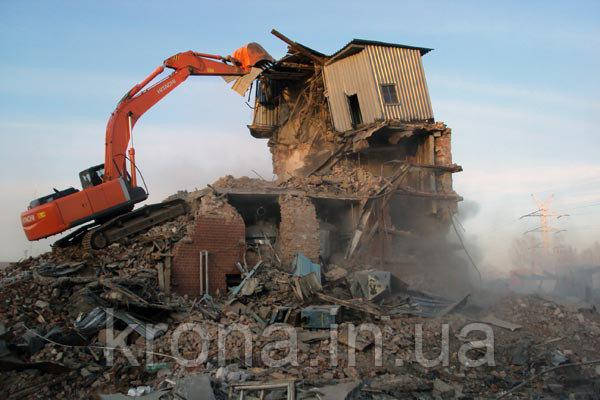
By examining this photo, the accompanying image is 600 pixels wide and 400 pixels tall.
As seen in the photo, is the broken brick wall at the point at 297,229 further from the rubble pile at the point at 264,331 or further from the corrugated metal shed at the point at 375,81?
the corrugated metal shed at the point at 375,81

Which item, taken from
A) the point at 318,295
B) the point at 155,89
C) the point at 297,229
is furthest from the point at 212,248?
the point at 155,89

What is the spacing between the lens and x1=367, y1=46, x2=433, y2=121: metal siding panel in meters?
16.9

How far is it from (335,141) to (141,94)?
287 inches

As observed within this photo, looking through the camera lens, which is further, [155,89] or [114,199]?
[155,89]

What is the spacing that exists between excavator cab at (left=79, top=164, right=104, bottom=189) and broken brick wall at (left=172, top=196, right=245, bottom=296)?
2661 millimetres

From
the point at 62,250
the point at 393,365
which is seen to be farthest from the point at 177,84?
the point at 393,365

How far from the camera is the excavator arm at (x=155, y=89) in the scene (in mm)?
12602

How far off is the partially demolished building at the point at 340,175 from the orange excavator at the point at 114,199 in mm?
1656

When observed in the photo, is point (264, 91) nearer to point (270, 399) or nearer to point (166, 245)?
point (166, 245)

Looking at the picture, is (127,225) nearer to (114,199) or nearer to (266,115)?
(114,199)

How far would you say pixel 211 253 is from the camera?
1229 cm

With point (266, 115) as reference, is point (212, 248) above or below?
below

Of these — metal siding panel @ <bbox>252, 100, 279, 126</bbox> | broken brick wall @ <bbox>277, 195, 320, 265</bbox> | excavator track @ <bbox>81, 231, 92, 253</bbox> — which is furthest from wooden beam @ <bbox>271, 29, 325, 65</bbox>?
excavator track @ <bbox>81, 231, 92, 253</bbox>

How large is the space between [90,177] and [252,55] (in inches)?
248
